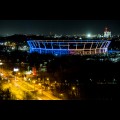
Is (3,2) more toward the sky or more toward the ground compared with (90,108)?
more toward the sky

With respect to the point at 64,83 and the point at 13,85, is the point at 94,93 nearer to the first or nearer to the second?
the point at 64,83

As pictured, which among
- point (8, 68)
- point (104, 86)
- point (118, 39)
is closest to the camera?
point (104, 86)

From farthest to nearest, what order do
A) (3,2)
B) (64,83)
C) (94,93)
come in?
1. (64,83)
2. (94,93)
3. (3,2)

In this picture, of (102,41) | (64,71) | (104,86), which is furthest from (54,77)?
(102,41)

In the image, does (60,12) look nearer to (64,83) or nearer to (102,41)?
(64,83)

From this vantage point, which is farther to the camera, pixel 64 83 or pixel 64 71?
pixel 64 71

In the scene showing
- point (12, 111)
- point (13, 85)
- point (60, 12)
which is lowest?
point (13, 85)
